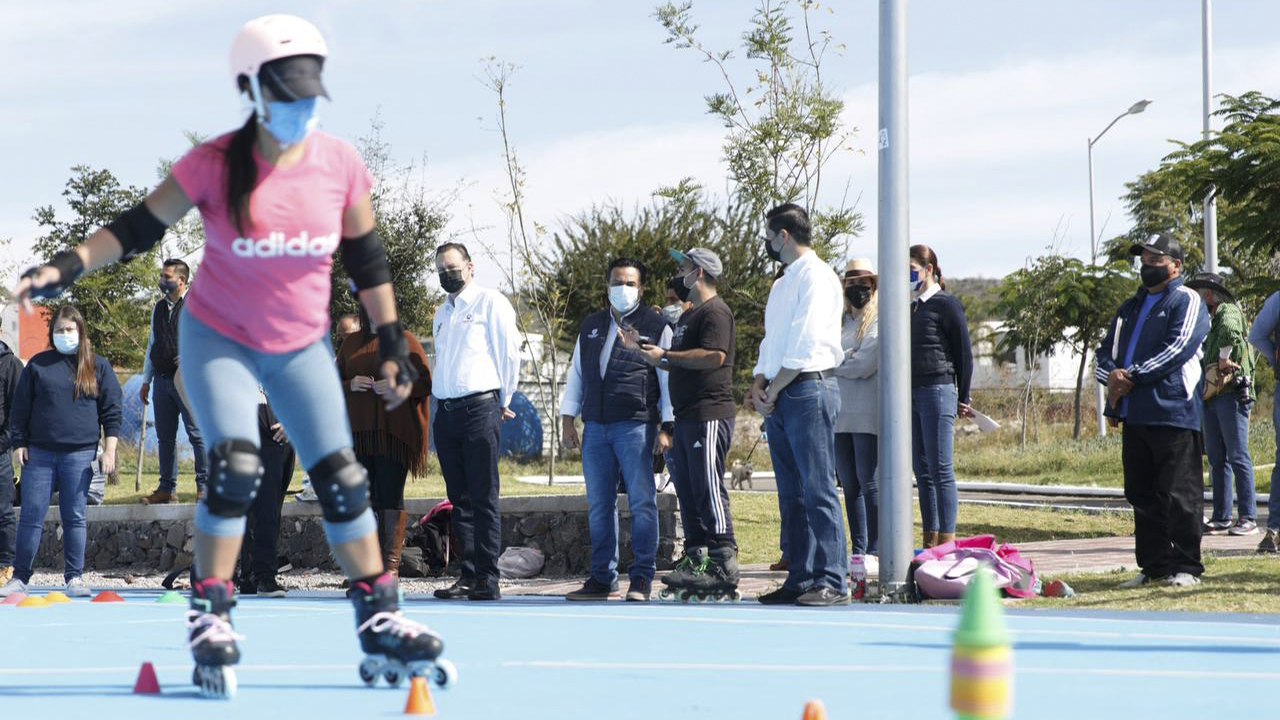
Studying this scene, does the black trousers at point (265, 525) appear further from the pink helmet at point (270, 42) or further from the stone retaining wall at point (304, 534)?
the pink helmet at point (270, 42)

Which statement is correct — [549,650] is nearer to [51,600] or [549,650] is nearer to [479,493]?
[479,493]

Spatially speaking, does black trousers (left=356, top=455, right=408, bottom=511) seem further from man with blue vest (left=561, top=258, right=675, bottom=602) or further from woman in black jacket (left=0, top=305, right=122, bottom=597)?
woman in black jacket (left=0, top=305, right=122, bottom=597)

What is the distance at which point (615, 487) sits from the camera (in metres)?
9.51

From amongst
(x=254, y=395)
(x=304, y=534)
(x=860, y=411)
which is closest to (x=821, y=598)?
(x=860, y=411)

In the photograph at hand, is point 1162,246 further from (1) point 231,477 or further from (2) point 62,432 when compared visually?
(2) point 62,432

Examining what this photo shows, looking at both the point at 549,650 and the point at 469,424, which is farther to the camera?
the point at 469,424

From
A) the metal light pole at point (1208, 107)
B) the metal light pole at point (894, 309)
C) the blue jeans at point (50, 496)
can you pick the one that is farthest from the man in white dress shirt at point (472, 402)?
the metal light pole at point (1208, 107)

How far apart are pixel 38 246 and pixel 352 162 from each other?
1382 inches

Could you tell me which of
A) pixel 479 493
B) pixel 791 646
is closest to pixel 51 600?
pixel 479 493

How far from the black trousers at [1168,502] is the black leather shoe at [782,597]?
208 centimetres

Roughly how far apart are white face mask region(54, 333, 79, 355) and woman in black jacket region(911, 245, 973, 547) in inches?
237

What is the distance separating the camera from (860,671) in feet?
16.5

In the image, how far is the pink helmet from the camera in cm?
448

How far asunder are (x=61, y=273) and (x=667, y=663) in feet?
8.06
